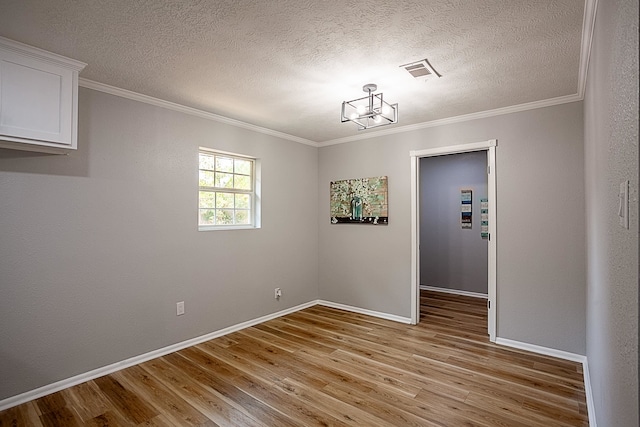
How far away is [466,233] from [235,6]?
513 centimetres

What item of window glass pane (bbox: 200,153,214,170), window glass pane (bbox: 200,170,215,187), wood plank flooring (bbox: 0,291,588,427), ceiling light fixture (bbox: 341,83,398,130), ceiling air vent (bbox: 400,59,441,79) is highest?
ceiling air vent (bbox: 400,59,441,79)

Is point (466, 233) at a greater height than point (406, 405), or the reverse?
point (466, 233)

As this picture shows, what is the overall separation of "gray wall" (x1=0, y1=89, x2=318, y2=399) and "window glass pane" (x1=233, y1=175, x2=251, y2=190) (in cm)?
20

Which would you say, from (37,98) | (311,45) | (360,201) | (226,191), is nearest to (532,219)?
(360,201)

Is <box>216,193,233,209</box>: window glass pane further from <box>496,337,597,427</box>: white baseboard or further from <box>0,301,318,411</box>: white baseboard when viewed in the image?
<box>496,337,597,427</box>: white baseboard

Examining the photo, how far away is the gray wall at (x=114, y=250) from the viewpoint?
2.49 metres

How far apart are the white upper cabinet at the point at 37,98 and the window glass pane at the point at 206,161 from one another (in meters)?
1.40

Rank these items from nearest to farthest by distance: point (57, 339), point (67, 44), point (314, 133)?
point (67, 44), point (57, 339), point (314, 133)

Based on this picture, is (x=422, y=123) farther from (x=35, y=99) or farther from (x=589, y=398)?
(x=35, y=99)

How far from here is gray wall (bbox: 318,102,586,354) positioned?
10.2ft

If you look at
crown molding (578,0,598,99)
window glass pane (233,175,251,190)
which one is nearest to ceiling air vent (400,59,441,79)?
crown molding (578,0,598,99)

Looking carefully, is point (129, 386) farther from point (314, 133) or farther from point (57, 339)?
point (314, 133)

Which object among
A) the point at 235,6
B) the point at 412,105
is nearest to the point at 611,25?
the point at 235,6

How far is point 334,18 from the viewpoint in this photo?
6.42ft
